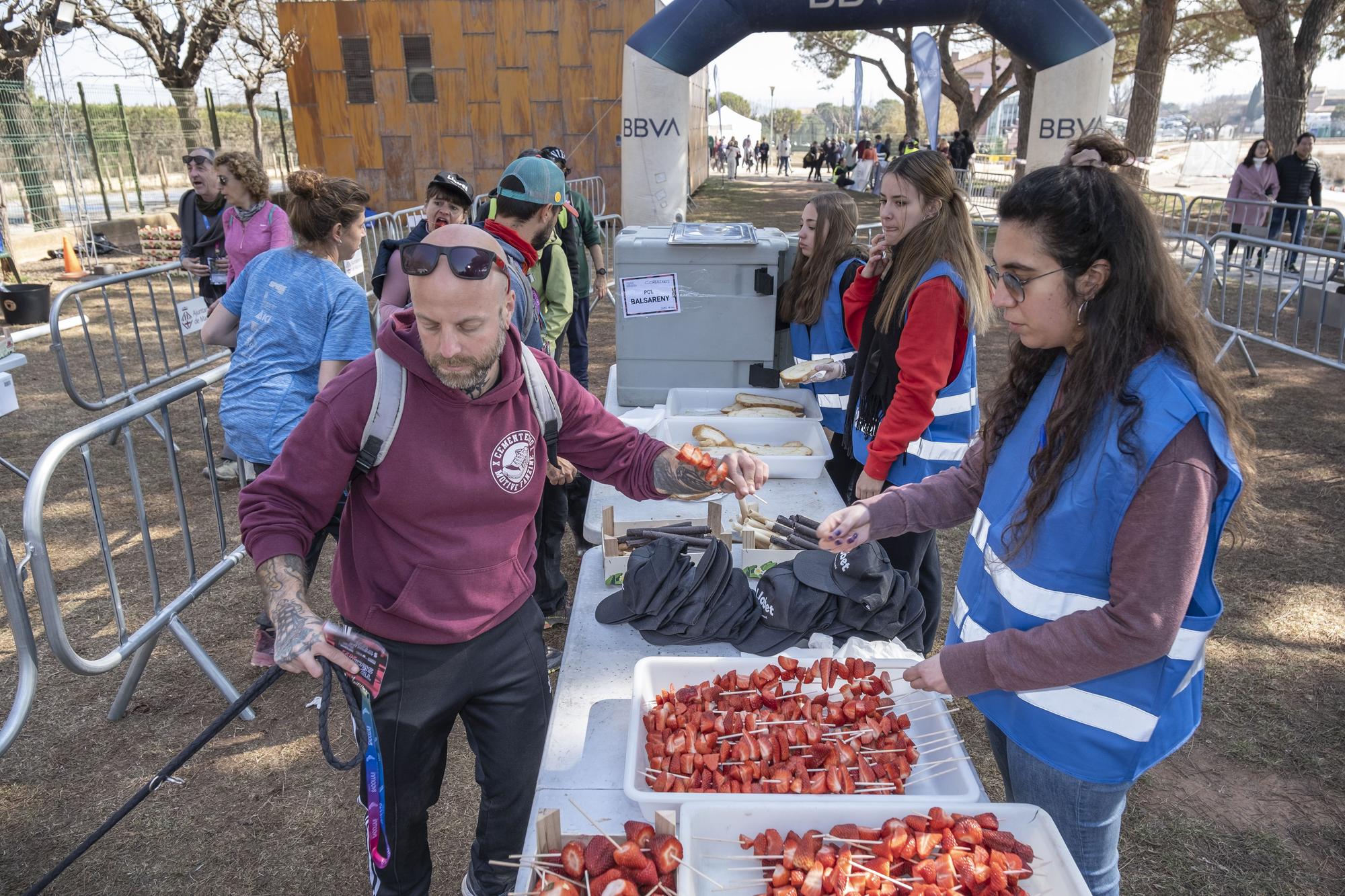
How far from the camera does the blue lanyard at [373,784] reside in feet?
6.46

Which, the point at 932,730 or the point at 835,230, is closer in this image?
the point at 932,730

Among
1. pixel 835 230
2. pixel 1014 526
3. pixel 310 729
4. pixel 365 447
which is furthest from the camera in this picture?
Result: pixel 835 230

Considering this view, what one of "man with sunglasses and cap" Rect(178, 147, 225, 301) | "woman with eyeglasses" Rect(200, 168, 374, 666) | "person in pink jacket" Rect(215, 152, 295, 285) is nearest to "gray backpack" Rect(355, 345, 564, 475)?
"woman with eyeglasses" Rect(200, 168, 374, 666)

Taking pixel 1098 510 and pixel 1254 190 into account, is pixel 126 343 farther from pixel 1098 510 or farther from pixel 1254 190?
pixel 1254 190

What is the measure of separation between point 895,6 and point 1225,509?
8230 mm

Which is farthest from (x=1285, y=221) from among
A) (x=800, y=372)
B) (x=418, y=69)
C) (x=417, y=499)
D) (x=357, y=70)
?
(x=357, y=70)

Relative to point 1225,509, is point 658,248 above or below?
above

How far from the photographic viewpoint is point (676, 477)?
8.08 feet

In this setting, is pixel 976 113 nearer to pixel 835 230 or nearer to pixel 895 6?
pixel 895 6

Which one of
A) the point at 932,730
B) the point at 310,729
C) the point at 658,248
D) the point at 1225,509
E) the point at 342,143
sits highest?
the point at 342,143

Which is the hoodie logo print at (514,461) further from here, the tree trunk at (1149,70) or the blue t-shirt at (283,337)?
the tree trunk at (1149,70)

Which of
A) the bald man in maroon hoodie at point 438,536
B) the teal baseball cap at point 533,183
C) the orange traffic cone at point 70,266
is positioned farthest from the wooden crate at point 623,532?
the orange traffic cone at point 70,266

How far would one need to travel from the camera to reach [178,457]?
6820 millimetres

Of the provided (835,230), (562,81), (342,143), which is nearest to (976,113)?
(562,81)
